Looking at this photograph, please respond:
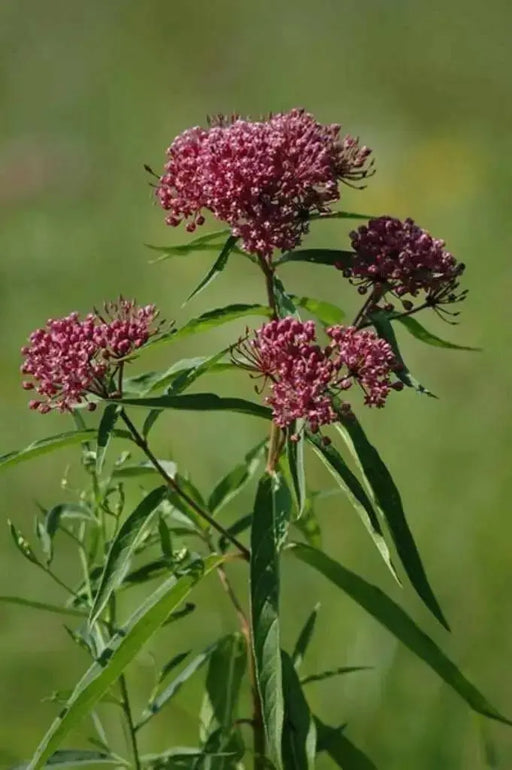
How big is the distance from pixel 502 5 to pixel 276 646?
343 centimetres

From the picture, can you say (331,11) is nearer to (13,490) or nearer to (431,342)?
(13,490)

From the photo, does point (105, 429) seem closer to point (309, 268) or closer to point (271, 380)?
point (271, 380)

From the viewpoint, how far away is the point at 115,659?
1095 millimetres

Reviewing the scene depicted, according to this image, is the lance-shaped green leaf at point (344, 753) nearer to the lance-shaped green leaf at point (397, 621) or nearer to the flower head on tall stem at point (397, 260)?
the lance-shaped green leaf at point (397, 621)

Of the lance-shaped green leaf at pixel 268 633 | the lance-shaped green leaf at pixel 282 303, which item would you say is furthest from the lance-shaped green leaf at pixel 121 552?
the lance-shaped green leaf at pixel 282 303

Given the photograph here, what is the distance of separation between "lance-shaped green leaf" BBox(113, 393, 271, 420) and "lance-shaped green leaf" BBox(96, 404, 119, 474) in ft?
0.19

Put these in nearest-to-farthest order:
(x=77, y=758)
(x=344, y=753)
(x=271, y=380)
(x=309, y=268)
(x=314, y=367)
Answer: (x=314, y=367) < (x=271, y=380) < (x=77, y=758) < (x=344, y=753) < (x=309, y=268)

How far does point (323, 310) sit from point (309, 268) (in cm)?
174

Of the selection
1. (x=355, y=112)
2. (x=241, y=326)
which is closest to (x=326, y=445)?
(x=241, y=326)

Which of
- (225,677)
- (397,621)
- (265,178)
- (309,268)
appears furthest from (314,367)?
(309,268)

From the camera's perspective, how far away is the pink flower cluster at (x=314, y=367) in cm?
103

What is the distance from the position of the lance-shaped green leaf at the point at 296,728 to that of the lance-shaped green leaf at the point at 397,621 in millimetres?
97

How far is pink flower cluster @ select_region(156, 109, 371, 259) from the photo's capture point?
3.63 ft

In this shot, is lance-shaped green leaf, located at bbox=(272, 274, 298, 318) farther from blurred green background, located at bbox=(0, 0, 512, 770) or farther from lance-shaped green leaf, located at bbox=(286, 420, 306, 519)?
blurred green background, located at bbox=(0, 0, 512, 770)
